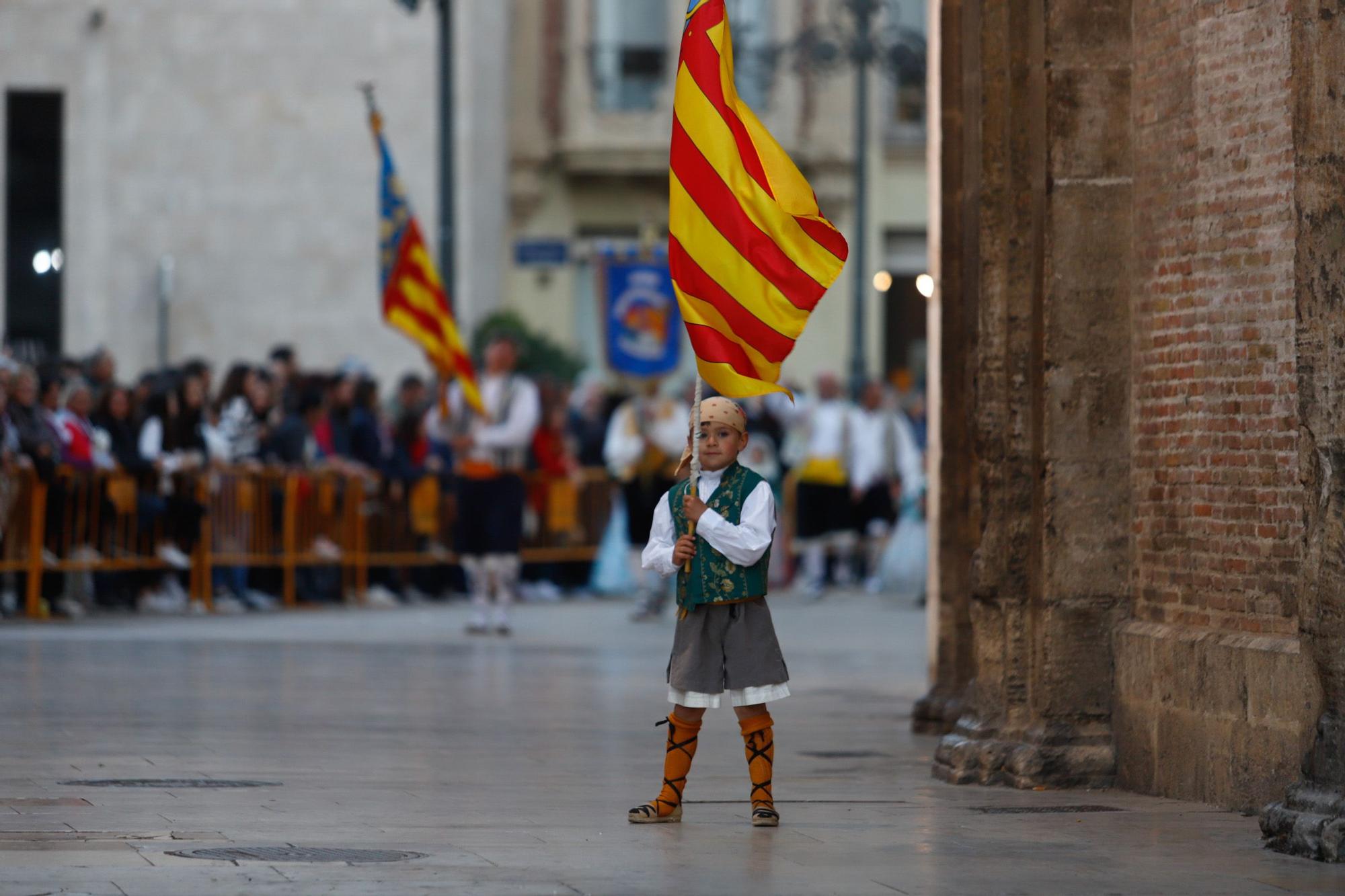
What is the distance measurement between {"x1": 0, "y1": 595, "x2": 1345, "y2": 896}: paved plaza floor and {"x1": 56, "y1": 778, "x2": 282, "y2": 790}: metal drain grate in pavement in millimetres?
86

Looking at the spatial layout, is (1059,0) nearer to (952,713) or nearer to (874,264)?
(952,713)

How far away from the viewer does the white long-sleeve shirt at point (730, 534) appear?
967 cm

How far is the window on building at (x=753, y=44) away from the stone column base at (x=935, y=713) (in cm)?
3086

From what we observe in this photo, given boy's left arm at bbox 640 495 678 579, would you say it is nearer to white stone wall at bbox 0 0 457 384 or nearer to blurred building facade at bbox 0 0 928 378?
blurred building facade at bbox 0 0 928 378

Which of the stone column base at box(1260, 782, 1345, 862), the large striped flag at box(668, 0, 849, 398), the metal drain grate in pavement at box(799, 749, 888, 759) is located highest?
the large striped flag at box(668, 0, 849, 398)

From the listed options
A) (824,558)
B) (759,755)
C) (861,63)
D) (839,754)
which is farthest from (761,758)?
(861,63)

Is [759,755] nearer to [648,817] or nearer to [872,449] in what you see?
[648,817]

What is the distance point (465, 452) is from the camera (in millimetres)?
20938

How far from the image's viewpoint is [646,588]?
2356 cm

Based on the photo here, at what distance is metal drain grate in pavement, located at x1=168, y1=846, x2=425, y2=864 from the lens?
836 centimetres

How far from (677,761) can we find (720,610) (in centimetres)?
59

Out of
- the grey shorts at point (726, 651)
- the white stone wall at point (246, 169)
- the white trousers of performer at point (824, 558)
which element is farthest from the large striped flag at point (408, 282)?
the white stone wall at point (246, 169)

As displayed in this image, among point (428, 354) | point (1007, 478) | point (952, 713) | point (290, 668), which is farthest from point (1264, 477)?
point (428, 354)

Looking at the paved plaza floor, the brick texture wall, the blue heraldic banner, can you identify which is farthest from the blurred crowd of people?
the brick texture wall
